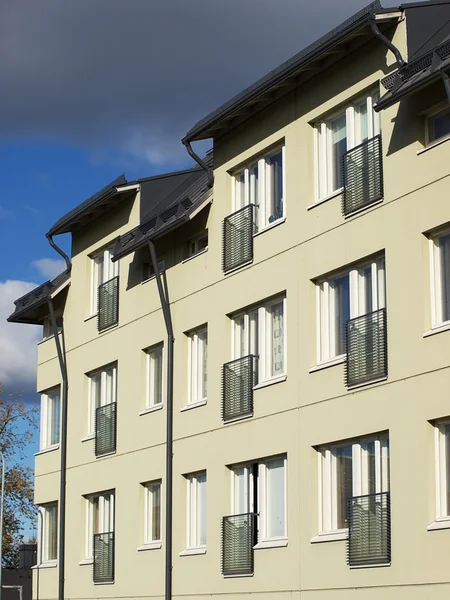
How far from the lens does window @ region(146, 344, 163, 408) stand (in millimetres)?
26859

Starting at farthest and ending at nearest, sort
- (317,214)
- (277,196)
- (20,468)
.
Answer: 1. (20,468)
2. (277,196)
3. (317,214)

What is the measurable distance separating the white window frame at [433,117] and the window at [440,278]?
4.73 ft

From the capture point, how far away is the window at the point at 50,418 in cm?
3256

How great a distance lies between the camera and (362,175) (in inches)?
788

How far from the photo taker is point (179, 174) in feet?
96.1

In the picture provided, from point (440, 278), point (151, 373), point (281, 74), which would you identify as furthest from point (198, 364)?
point (440, 278)

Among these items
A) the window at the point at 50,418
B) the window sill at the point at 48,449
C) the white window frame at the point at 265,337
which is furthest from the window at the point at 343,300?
the window at the point at 50,418

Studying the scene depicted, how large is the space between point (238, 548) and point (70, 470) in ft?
29.8

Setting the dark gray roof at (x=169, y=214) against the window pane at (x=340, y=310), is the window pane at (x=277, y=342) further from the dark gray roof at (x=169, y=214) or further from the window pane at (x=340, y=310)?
the dark gray roof at (x=169, y=214)

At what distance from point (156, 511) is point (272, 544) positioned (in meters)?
5.33

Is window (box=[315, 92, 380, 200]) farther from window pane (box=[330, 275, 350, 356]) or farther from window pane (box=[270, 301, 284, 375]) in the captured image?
window pane (box=[270, 301, 284, 375])

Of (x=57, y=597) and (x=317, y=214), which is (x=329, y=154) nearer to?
(x=317, y=214)

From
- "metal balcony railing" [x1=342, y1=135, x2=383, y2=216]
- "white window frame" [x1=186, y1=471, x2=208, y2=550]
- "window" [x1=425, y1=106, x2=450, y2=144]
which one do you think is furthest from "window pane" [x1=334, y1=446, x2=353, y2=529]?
"window" [x1=425, y1=106, x2=450, y2=144]

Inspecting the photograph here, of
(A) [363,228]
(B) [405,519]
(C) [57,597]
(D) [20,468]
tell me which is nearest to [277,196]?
(A) [363,228]
